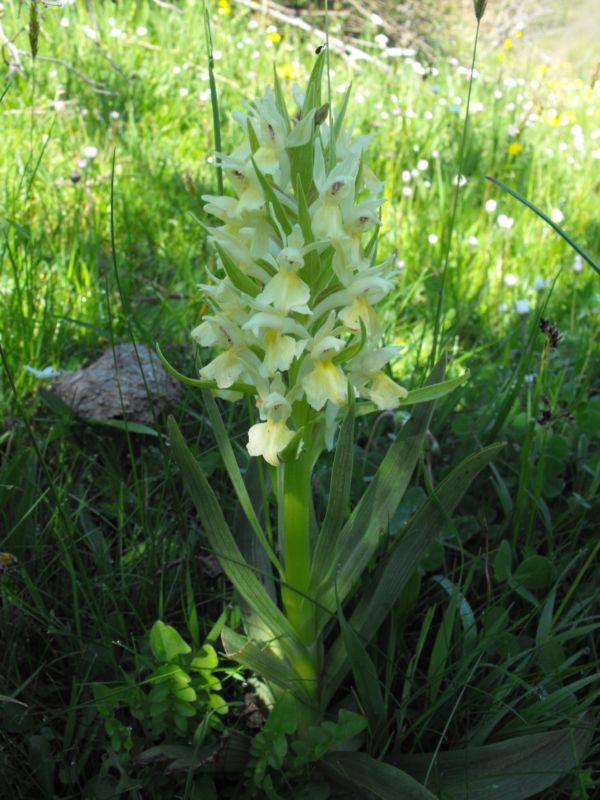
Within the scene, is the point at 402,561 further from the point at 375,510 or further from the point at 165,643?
the point at 165,643

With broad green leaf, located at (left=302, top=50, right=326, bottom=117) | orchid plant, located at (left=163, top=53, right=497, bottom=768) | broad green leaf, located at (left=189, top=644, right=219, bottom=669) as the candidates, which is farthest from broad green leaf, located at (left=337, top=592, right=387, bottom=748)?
broad green leaf, located at (left=302, top=50, right=326, bottom=117)

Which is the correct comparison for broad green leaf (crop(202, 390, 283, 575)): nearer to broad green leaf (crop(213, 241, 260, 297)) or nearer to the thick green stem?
the thick green stem

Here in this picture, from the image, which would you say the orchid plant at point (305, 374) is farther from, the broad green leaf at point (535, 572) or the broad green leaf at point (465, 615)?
the broad green leaf at point (535, 572)

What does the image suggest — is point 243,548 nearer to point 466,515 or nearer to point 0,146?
point 466,515

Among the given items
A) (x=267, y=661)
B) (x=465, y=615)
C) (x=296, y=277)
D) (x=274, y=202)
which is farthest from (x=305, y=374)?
(x=465, y=615)

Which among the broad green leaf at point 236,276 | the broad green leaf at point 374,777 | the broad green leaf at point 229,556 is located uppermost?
the broad green leaf at point 236,276

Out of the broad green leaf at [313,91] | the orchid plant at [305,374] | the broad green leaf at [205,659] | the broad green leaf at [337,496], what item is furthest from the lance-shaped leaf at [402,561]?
the broad green leaf at [313,91]

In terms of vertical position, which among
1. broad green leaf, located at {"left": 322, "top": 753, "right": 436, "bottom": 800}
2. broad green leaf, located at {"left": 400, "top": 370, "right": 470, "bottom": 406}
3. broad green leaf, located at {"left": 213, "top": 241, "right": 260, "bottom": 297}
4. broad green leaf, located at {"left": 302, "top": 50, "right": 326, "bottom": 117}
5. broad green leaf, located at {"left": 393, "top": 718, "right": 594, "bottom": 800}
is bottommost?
broad green leaf, located at {"left": 322, "top": 753, "right": 436, "bottom": 800}

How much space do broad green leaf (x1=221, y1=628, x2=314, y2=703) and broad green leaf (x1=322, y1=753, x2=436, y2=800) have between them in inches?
4.8

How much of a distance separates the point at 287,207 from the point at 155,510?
756 millimetres

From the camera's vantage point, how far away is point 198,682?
4.17 feet

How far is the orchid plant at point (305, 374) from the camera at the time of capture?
1.09m

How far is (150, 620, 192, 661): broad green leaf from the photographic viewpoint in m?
1.24

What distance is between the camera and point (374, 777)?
116 centimetres
